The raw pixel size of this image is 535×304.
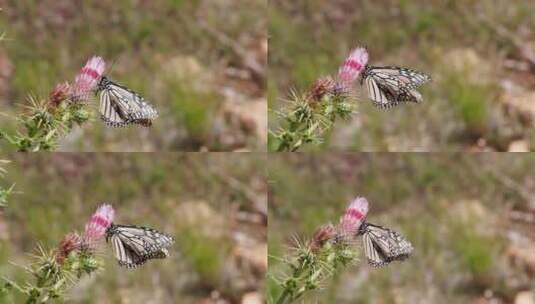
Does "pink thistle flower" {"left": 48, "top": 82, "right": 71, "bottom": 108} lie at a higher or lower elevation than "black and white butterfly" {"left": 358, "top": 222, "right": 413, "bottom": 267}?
higher

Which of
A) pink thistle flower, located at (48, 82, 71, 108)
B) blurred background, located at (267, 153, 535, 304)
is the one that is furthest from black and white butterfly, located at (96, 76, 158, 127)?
blurred background, located at (267, 153, 535, 304)

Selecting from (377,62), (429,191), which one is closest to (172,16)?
(377,62)

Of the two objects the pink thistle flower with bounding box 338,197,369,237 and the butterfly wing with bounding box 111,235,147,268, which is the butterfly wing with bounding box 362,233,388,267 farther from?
the butterfly wing with bounding box 111,235,147,268

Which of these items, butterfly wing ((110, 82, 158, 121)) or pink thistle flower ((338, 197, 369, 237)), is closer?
pink thistle flower ((338, 197, 369, 237))

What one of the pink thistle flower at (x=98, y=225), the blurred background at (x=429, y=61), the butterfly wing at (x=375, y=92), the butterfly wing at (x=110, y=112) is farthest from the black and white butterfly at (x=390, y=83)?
the pink thistle flower at (x=98, y=225)

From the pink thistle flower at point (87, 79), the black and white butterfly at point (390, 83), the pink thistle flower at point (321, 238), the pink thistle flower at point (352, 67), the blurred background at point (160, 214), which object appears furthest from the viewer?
the blurred background at point (160, 214)

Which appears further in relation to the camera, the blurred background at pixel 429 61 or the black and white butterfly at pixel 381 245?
the blurred background at pixel 429 61

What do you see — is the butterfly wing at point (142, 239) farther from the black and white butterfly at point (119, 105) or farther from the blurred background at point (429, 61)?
the blurred background at point (429, 61)
